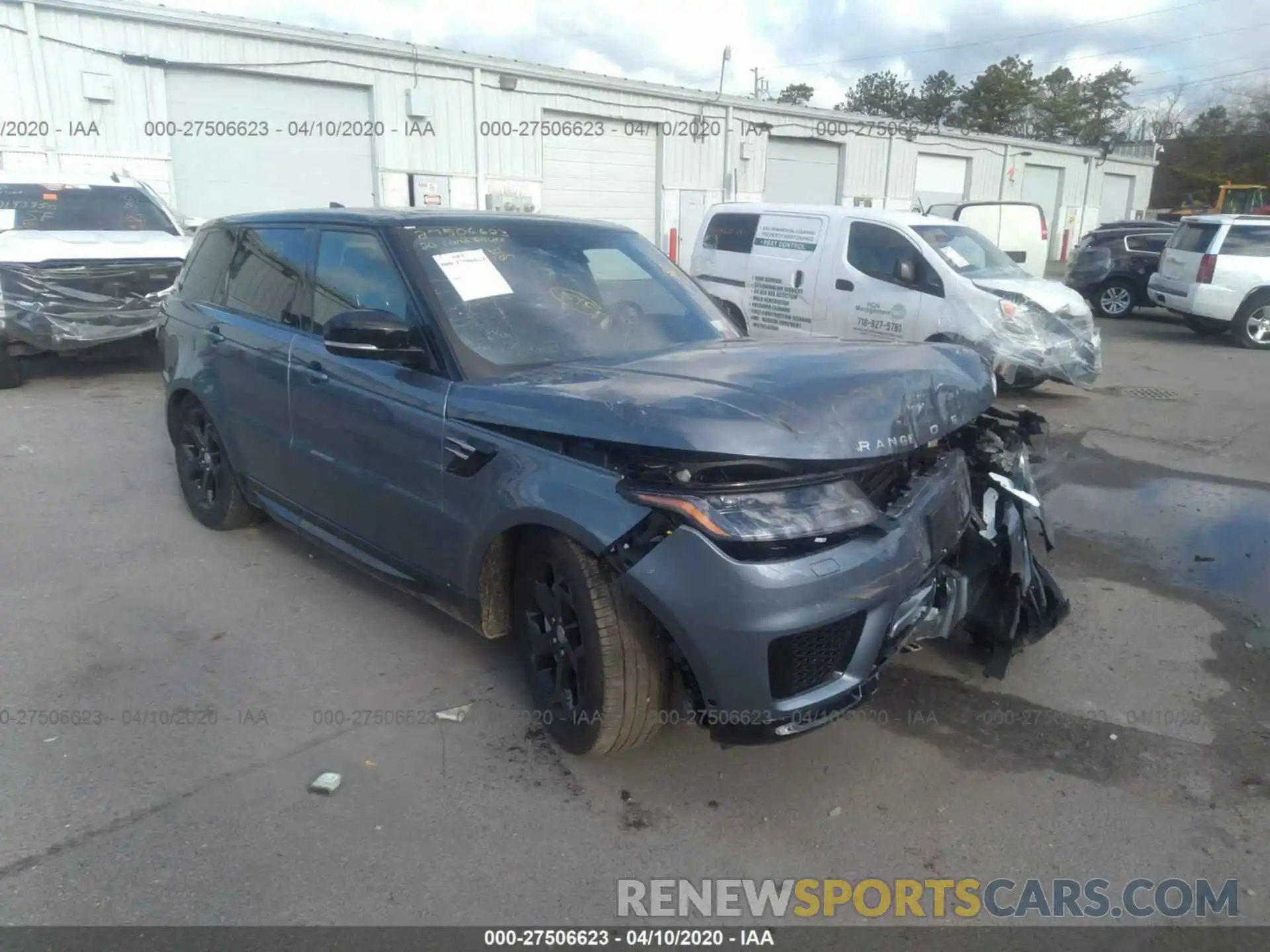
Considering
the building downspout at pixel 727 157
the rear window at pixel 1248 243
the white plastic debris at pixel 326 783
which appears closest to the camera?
the white plastic debris at pixel 326 783

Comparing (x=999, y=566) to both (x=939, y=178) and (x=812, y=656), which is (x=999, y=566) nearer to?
(x=812, y=656)

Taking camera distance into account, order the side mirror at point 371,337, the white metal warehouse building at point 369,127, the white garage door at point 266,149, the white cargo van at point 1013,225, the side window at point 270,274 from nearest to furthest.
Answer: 1. the side mirror at point 371,337
2. the side window at point 270,274
3. the white metal warehouse building at point 369,127
4. the white garage door at point 266,149
5. the white cargo van at point 1013,225

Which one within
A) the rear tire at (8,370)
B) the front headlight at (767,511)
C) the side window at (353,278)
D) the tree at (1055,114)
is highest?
the tree at (1055,114)

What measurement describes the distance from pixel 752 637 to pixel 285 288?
120 inches

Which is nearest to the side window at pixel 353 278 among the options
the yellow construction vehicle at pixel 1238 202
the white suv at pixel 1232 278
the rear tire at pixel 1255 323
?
the white suv at pixel 1232 278

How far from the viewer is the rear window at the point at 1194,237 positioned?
13508mm

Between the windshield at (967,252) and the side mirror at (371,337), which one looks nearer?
the side mirror at (371,337)

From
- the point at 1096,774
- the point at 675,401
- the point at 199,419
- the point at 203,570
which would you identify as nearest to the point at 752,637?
the point at 675,401

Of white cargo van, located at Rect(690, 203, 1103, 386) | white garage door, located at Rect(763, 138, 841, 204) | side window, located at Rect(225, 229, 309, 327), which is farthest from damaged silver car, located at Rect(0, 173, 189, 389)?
white garage door, located at Rect(763, 138, 841, 204)

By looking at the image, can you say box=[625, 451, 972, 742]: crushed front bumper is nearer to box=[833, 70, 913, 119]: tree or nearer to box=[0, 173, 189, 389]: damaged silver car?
box=[0, 173, 189, 389]: damaged silver car

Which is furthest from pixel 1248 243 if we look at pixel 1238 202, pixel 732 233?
pixel 1238 202

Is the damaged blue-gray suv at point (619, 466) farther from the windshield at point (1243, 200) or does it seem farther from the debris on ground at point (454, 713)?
the windshield at point (1243, 200)

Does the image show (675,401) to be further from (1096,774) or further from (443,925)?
(1096,774)

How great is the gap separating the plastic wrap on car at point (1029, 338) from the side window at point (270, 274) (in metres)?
6.23
